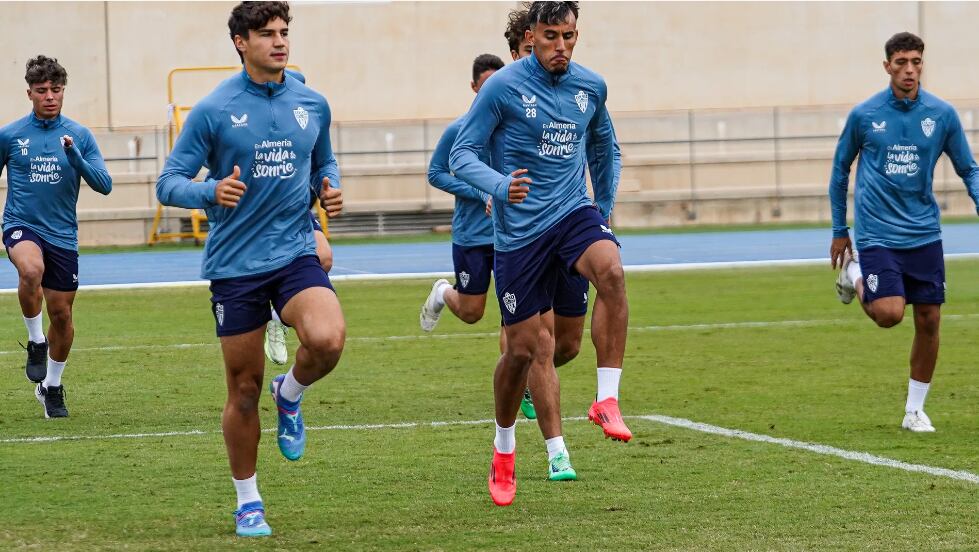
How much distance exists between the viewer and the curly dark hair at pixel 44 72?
1034 centimetres

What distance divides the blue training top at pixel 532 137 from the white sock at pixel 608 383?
705 millimetres

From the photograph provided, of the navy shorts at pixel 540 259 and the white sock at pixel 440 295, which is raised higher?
the navy shorts at pixel 540 259

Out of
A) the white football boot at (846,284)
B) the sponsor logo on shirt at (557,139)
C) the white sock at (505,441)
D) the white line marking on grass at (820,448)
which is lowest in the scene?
the white line marking on grass at (820,448)

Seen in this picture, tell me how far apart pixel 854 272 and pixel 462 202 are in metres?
2.57

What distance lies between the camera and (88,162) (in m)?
10.6

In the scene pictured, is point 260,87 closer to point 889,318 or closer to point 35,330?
point 889,318

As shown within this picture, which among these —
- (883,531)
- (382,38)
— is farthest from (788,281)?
(382,38)

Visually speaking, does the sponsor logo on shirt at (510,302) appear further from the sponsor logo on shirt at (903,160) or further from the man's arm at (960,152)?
the man's arm at (960,152)

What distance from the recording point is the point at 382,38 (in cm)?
3816

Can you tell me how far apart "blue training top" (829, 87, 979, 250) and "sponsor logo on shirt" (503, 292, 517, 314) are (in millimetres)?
2902

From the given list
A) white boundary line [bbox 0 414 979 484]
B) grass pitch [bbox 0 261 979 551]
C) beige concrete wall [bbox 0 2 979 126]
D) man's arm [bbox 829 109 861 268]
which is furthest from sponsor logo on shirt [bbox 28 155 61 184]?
beige concrete wall [bbox 0 2 979 126]

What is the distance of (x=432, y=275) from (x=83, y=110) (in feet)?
59.9

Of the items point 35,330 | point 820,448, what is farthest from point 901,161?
point 35,330

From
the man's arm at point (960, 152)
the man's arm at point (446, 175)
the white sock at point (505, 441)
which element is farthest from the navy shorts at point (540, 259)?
the man's arm at point (960, 152)
